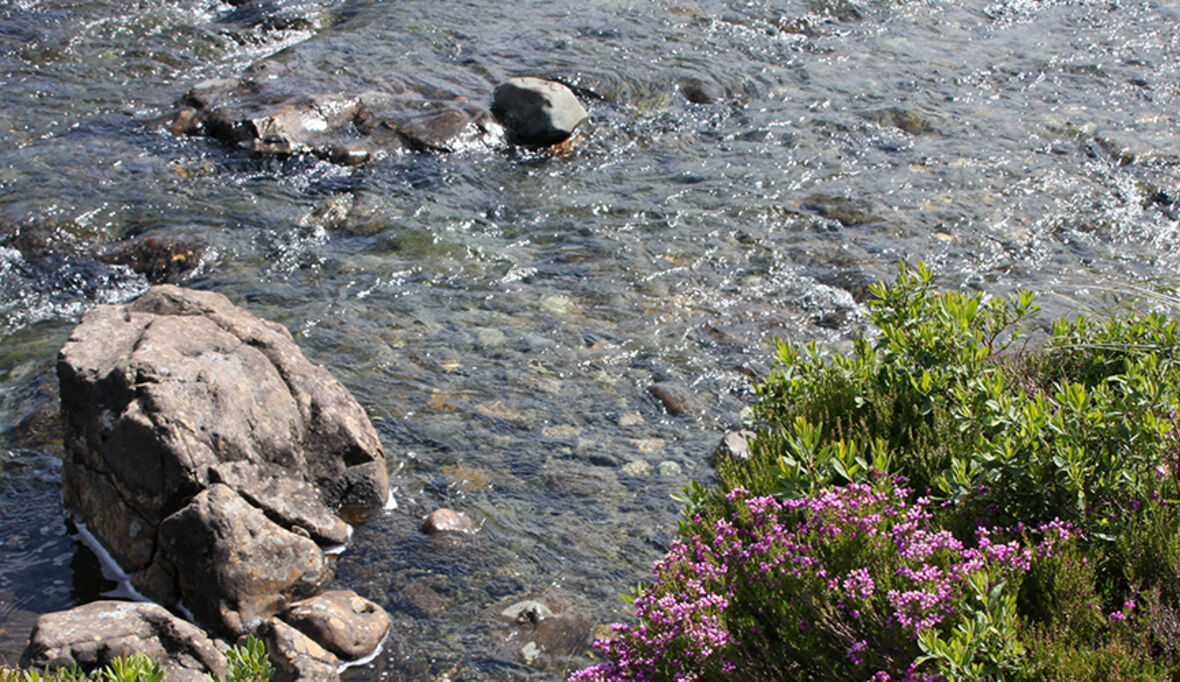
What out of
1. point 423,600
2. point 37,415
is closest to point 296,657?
point 423,600

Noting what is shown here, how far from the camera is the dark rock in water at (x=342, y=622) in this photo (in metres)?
5.08

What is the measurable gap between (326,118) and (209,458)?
25.3 feet

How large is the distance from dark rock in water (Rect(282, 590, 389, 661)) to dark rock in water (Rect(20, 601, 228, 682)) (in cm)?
44

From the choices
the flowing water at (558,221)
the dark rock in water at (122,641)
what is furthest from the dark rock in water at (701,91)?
the dark rock in water at (122,641)

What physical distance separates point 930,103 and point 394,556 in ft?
35.3

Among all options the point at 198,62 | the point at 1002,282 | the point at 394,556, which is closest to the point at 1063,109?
the point at 1002,282

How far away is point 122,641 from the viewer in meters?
4.62

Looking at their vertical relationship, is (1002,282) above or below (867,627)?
below

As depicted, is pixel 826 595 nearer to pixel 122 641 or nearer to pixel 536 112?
pixel 122 641

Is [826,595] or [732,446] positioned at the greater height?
[826,595]

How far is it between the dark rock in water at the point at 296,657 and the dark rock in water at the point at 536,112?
8.45 meters

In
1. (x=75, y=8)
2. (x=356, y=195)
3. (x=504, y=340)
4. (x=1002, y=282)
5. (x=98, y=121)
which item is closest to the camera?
(x=504, y=340)

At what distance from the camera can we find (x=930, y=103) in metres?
13.3

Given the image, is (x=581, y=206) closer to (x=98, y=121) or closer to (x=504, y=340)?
(x=504, y=340)
